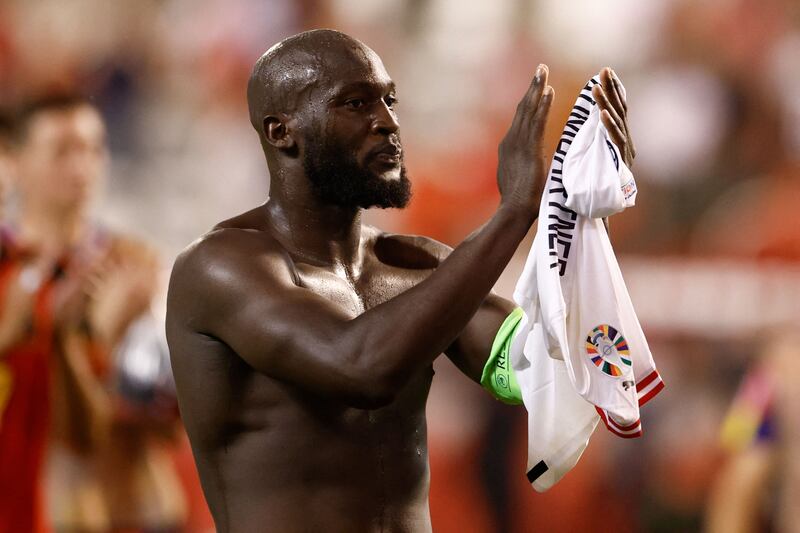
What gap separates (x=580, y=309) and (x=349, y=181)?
42 centimetres

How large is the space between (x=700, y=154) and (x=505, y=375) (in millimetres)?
2854

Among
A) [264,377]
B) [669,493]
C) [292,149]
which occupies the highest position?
[292,149]

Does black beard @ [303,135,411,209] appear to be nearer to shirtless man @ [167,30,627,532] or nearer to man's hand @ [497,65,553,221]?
shirtless man @ [167,30,627,532]

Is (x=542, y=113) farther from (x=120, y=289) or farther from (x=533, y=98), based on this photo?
(x=120, y=289)

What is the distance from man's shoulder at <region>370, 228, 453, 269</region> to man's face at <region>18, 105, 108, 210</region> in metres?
2.72

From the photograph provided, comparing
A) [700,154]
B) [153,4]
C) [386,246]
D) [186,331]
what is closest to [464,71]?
[700,154]

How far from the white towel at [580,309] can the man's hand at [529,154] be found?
0.11 meters

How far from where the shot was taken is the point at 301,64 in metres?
1.90

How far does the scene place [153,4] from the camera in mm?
4699

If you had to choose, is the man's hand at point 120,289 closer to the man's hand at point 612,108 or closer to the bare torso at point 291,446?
the bare torso at point 291,446

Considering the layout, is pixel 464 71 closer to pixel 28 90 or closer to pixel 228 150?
pixel 228 150

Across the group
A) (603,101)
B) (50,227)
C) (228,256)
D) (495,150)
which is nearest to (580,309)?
(603,101)

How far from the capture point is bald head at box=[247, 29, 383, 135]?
1883 mm

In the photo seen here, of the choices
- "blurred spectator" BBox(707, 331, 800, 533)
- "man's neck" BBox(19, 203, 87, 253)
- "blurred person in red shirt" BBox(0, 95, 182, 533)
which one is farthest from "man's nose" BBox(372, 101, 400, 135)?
"man's neck" BBox(19, 203, 87, 253)
